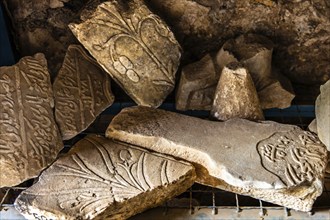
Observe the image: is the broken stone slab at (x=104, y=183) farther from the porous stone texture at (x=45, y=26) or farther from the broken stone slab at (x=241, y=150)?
the porous stone texture at (x=45, y=26)

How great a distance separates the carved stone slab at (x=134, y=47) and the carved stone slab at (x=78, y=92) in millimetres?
74

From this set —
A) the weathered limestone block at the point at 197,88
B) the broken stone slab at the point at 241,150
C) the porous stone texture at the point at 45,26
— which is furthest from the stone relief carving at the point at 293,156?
the porous stone texture at the point at 45,26

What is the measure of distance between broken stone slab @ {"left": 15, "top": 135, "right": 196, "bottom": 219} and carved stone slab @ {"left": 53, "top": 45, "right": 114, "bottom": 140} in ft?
0.29

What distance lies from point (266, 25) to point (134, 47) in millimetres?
499

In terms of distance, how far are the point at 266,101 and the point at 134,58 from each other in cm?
50

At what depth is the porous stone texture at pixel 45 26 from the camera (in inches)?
72.0

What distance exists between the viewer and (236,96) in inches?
68.5

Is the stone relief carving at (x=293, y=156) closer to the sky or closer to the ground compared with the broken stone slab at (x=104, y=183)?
closer to the ground

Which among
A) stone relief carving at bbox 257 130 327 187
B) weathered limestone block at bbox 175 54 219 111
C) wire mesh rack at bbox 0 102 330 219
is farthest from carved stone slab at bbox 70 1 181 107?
stone relief carving at bbox 257 130 327 187

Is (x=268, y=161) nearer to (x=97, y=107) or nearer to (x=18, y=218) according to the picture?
(x=97, y=107)

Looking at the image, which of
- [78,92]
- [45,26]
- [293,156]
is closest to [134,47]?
[78,92]

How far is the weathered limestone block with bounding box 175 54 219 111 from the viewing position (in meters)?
→ 1.85

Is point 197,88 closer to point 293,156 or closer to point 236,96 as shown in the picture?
point 236,96

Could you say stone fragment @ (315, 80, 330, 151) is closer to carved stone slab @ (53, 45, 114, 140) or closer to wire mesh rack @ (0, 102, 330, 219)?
wire mesh rack @ (0, 102, 330, 219)
